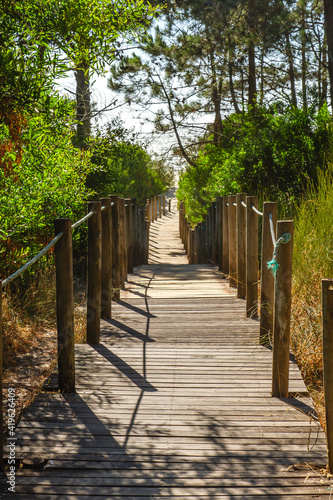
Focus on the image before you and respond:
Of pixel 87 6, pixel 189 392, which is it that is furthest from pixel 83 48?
pixel 189 392

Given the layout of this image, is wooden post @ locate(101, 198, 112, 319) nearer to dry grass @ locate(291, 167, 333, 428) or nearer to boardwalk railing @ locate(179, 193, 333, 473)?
boardwalk railing @ locate(179, 193, 333, 473)

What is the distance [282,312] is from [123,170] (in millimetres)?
19798

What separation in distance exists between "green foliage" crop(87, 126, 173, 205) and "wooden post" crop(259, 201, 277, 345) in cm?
342

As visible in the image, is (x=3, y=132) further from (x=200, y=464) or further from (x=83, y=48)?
(x=200, y=464)

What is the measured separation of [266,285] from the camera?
4.54 meters

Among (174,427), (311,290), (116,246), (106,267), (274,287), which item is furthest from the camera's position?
(116,246)

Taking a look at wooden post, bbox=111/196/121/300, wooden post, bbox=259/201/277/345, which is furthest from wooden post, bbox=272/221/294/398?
wooden post, bbox=111/196/121/300

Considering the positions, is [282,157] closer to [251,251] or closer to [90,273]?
[251,251]

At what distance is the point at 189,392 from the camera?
3580 mm

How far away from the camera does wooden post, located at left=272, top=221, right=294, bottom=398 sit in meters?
3.46

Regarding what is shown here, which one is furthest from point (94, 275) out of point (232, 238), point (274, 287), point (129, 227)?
point (129, 227)

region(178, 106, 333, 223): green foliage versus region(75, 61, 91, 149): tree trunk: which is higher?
region(75, 61, 91, 149): tree trunk

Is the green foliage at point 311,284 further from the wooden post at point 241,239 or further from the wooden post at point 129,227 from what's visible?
the wooden post at point 129,227

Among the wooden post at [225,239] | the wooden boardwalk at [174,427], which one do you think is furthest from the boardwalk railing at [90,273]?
the wooden post at [225,239]
